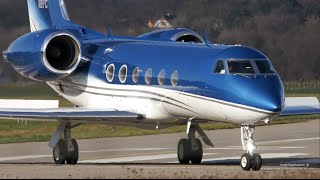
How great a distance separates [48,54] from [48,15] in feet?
12.5

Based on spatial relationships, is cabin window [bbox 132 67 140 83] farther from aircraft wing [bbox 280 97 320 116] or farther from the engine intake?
aircraft wing [bbox 280 97 320 116]

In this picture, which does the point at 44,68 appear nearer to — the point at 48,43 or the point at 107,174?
the point at 48,43

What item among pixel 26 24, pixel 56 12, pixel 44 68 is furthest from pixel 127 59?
pixel 26 24

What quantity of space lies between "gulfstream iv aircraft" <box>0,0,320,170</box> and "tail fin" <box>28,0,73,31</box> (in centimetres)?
3

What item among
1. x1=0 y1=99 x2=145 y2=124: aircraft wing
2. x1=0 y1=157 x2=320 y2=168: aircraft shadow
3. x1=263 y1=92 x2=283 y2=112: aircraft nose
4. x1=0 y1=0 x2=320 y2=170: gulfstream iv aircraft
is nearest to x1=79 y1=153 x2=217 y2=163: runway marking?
x1=0 y1=0 x2=320 y2=170: gulfstream iv aircraft

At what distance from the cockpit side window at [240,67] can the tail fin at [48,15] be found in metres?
9.48

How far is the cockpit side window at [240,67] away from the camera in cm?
2280

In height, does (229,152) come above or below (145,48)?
below

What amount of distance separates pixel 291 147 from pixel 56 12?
8675 mm

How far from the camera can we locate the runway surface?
20.0 metres

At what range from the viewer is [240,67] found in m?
23.0

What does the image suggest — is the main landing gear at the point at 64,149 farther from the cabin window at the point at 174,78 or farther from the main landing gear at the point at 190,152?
the cabin window at the point at 174,78

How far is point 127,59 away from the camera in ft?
88.6

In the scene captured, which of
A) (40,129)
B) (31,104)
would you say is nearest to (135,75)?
(31,104)
